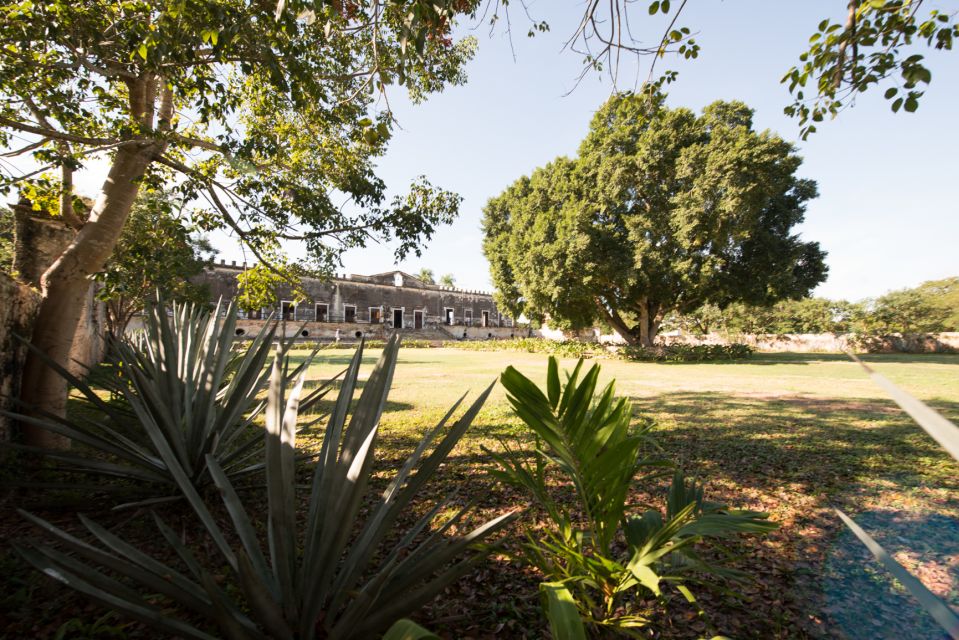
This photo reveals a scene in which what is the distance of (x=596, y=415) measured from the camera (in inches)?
56.9

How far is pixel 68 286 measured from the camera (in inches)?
123

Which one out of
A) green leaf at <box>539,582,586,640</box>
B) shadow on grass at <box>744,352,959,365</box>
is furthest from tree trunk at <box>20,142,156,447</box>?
shadow on grass at <box>744,352,959,365</box>

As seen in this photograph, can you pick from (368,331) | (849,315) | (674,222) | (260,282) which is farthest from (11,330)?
(849,315)

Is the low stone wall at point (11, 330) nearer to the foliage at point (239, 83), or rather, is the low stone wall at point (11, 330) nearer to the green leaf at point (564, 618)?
the foliage at point (239, 83)

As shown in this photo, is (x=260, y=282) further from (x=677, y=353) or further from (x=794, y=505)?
(x=677, y=353)

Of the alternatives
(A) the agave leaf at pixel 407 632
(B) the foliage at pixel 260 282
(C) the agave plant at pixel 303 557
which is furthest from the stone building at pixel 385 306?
(A) the agave leaf at pixel 407 632

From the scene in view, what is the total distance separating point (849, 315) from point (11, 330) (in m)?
45.2

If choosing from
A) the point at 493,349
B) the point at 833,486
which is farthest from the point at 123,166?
the point at 493,349

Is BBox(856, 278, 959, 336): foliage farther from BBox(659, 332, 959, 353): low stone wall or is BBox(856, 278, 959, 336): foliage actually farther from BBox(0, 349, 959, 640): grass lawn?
BBox(0, 349, 959, 640): grass lawn

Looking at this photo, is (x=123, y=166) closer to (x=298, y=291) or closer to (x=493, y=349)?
(x=298, y=291)

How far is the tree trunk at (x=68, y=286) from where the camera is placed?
9.90 feet

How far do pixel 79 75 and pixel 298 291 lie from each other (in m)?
3.69

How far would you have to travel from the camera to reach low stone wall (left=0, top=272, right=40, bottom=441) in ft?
9.21

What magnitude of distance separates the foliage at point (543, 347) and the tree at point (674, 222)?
1821 mm
